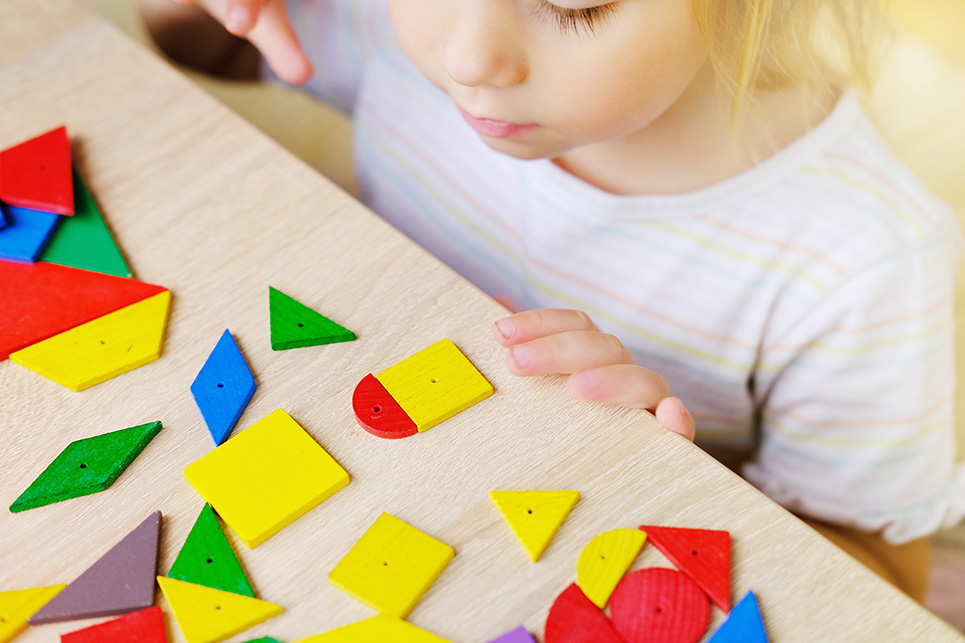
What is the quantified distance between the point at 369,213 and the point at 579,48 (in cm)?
16

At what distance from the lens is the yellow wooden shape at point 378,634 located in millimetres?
290

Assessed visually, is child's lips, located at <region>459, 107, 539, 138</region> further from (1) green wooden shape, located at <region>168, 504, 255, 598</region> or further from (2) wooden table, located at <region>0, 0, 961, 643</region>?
(1) green wooden shape, located at <region>168, 504, 255, 598</region>

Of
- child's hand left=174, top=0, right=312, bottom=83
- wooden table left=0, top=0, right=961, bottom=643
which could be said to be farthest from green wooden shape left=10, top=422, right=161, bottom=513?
child's hand left=174, top=0, right=312, bottom=83

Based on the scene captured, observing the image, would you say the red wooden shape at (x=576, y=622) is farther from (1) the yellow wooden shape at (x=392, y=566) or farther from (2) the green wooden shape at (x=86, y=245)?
(2) the green wooden shape at (x=86, y=245)

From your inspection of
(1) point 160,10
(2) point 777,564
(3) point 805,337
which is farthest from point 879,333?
(1) point 160,10

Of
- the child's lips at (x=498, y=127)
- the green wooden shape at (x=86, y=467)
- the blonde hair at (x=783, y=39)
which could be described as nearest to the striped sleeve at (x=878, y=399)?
the blonde hair at (x=783, y=39)

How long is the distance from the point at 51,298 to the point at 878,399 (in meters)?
0.58

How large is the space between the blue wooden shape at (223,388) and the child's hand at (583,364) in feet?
0.44

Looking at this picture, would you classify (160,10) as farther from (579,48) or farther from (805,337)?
(805,337)

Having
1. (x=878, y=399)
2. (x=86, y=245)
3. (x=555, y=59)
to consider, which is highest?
(x=555, y=59)

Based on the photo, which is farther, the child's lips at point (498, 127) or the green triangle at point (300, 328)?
the child's lips at point (498, 127)

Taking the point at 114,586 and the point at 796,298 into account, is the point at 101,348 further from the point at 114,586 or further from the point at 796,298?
the point at 796,298

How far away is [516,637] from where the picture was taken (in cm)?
29

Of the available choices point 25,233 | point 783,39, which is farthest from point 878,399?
point 25,233
